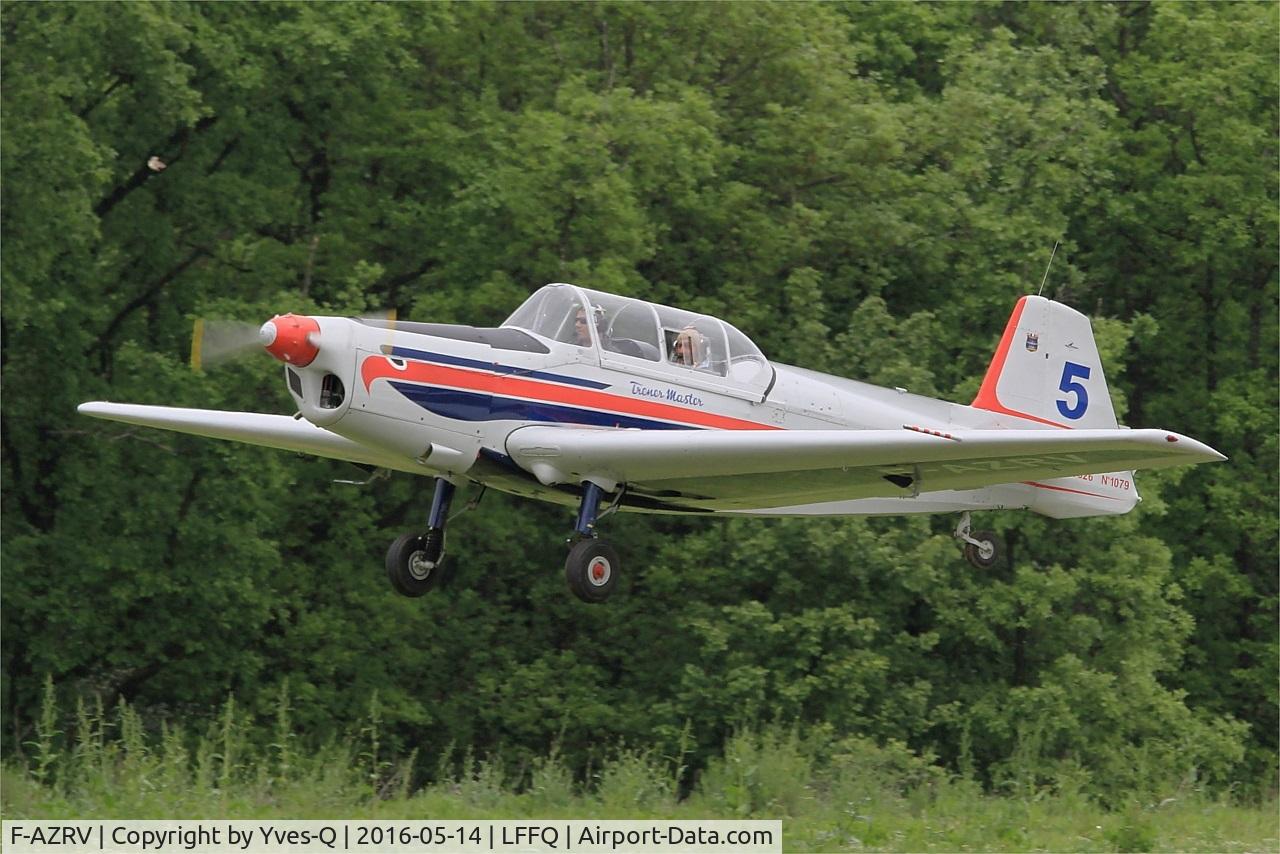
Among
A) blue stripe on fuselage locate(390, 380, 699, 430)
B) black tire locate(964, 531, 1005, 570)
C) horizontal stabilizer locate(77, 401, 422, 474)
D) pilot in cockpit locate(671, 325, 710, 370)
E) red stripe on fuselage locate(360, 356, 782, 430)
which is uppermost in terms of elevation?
pilot in cockpit locate(671, 325, 710, 370)

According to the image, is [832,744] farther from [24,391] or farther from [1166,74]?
[1166,74]

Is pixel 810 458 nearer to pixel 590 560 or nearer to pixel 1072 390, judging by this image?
pixel 590 560

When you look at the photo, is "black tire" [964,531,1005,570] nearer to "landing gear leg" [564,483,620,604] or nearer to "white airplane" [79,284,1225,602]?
"white airplane" [79,284,1225,602]

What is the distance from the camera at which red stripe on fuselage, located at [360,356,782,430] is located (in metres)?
11.8

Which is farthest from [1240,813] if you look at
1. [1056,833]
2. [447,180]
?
[447,180]

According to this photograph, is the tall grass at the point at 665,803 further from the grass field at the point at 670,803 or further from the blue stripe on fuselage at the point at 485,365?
the blue stripe on fuselage at the point at 485,365

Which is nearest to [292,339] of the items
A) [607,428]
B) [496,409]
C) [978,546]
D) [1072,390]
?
[496,409]

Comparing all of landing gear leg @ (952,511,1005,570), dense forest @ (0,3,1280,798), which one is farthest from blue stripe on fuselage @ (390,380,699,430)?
dense forest @ (0,3,1280,798)

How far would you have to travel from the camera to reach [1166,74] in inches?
1142

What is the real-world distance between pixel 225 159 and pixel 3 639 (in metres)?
6.98

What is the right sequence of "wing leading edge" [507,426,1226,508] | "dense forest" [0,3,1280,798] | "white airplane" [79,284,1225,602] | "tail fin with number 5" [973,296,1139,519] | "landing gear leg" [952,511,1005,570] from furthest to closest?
"dense forest" [0,3,1280,798] → "tail fin with number 5" [973,296,1139,519] → "landing gear leg" [952,511,1005,570] → "white airplane" [79,284,1225,602] → "wing leading edge" [507,426,1226,508]

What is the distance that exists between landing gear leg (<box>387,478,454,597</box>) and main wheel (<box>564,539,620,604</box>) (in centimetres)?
103

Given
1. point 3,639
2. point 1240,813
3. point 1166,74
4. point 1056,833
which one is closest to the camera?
point 1056,833

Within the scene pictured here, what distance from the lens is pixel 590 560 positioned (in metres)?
12.0
